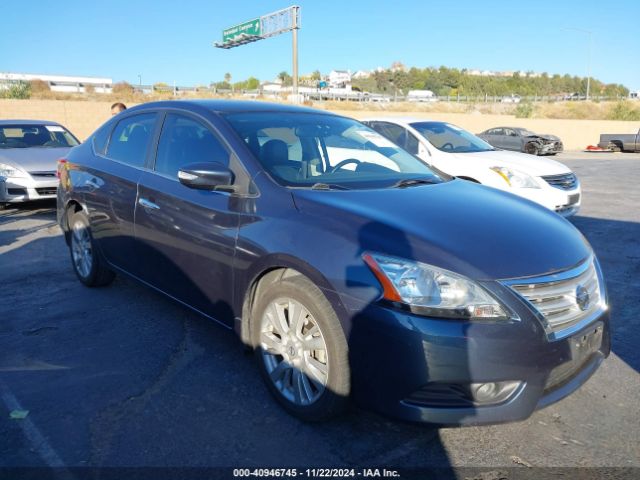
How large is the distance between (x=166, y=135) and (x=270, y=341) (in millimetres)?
1836

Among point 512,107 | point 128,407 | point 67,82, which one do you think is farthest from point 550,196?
point 67,82

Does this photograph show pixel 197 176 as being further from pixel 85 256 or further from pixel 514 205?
pixel 85 256

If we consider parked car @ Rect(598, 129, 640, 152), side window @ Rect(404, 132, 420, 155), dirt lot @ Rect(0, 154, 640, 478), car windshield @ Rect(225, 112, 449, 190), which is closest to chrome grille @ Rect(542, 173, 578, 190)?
side window @ Rect(404, 132, 420, 155)

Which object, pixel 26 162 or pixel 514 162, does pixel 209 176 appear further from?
pixel 26 162

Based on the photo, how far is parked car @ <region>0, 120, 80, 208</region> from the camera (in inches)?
324

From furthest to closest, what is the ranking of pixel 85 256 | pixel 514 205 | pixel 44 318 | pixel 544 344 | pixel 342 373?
1. pixel 85 256
2. pixel 44 318
3. pixel 514 205
4. pixel 342 373
5. pixel 544 344

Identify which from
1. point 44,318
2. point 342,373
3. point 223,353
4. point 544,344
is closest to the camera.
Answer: point 544,344

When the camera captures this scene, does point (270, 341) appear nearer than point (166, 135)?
Yes

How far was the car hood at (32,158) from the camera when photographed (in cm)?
834

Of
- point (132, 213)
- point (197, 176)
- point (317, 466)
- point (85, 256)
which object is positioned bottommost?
point (317, 466)

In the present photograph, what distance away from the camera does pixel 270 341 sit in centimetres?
297

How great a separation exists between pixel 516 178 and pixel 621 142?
79.4 ft

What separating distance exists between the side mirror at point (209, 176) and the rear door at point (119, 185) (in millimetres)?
996

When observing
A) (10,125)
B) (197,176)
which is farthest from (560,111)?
(197,176)
